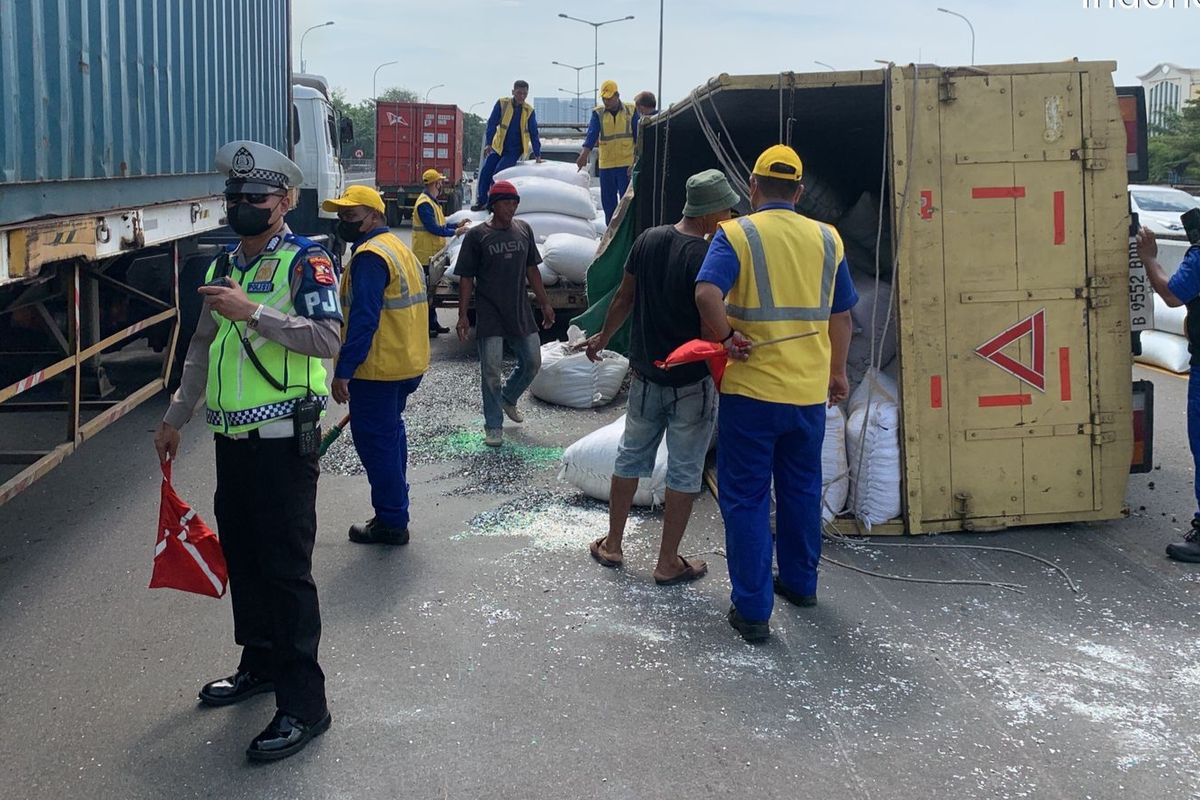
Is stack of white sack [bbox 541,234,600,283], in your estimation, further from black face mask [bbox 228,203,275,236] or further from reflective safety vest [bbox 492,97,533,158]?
black face mask [bbox 228,203,275,236]

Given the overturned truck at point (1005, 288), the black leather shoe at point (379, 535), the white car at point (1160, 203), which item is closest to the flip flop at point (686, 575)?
the overturned truck at point (1005, 288)

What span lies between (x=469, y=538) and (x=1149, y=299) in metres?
3.66

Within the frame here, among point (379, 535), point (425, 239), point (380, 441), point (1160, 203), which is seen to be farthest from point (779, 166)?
point (1160, 203)

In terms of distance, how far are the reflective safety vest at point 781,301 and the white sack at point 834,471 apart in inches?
47.1

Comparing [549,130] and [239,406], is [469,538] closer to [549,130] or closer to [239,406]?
[239,406]

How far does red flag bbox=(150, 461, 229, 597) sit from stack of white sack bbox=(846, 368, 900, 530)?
307 centimetres

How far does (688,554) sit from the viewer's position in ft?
17.2

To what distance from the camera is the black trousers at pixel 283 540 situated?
A: 135 inches

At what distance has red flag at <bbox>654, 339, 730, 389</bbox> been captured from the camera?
166 inches

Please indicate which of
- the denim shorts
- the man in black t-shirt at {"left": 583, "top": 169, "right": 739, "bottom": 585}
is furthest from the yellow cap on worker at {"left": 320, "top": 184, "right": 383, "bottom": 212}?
the denim shorts

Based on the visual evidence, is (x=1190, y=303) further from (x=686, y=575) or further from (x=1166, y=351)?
(x=1166, y=351)

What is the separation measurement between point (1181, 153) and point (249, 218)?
42.4 meters

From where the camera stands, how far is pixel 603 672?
3.96 m

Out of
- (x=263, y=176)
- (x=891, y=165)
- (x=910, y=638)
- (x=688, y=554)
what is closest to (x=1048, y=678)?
(x=910, y=638)
